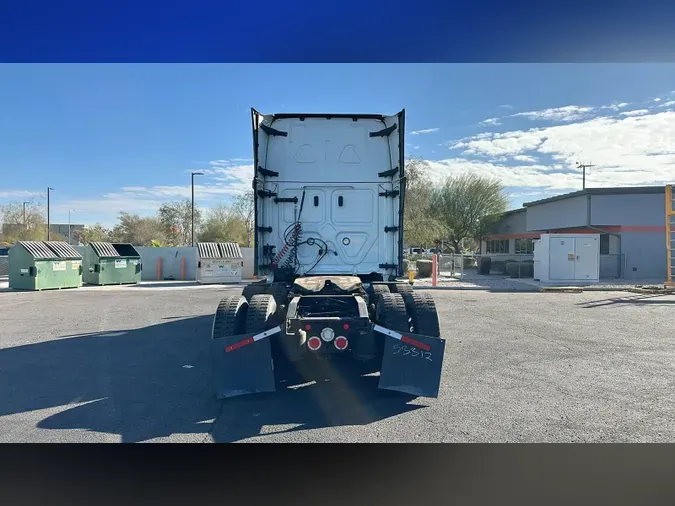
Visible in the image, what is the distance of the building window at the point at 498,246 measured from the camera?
44531 millimetres

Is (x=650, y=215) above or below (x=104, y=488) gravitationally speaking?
above

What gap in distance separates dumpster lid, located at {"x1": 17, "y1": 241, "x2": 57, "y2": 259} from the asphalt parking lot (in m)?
10.6

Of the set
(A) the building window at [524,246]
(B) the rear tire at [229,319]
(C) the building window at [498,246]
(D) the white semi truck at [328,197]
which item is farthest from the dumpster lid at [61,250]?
(C) the building window at [498,246]

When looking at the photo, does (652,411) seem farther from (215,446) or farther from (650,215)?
(650,215)

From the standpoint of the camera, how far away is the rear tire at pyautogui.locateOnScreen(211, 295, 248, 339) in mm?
6180

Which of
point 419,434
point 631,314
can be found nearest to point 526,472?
point 419,434

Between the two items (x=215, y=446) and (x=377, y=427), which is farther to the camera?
(x=377, y=427)

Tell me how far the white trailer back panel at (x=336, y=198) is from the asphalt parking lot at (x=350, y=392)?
207 centimetres

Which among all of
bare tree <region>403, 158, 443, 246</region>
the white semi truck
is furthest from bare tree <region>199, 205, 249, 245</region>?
the white semi truck

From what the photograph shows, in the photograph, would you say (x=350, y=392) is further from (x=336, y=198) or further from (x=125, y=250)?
(x=125, y=250)

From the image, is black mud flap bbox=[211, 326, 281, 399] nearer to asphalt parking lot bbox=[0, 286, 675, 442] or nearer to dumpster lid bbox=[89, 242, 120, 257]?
asphalt parking lot bbox=[0, 286, 675, 442]

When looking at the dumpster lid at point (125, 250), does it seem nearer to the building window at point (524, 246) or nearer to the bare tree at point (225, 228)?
the bare tree at point (225, 228)

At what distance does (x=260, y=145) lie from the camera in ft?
26.3

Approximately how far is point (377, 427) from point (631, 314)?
11.5 m
